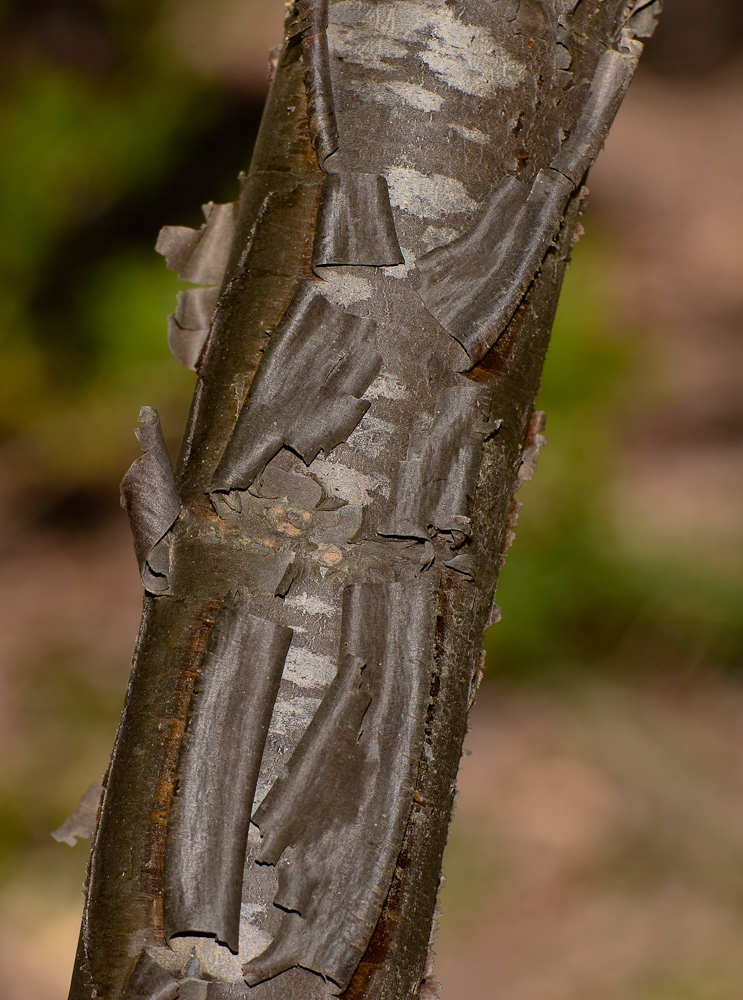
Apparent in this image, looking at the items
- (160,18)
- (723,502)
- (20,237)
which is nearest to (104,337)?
(20,237)

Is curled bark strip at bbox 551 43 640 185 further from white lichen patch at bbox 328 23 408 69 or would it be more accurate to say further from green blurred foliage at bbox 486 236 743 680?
green blurred foliage at bbox 486 236 743 680

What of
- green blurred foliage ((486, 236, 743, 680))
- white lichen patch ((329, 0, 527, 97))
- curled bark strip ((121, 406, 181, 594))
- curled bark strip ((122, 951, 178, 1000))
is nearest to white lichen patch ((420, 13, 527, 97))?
white lichen patch ((329, 0, 527, 97))

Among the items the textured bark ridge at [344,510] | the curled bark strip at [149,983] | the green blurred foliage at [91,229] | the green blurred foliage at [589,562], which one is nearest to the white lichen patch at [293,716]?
the textured bark ridge at [344,510]

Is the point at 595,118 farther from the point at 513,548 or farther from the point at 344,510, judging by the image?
the point at 513,548

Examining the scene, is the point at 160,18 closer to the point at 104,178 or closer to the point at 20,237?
the point at 104,178

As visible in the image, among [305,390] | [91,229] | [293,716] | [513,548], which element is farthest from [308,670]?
[91,229]
